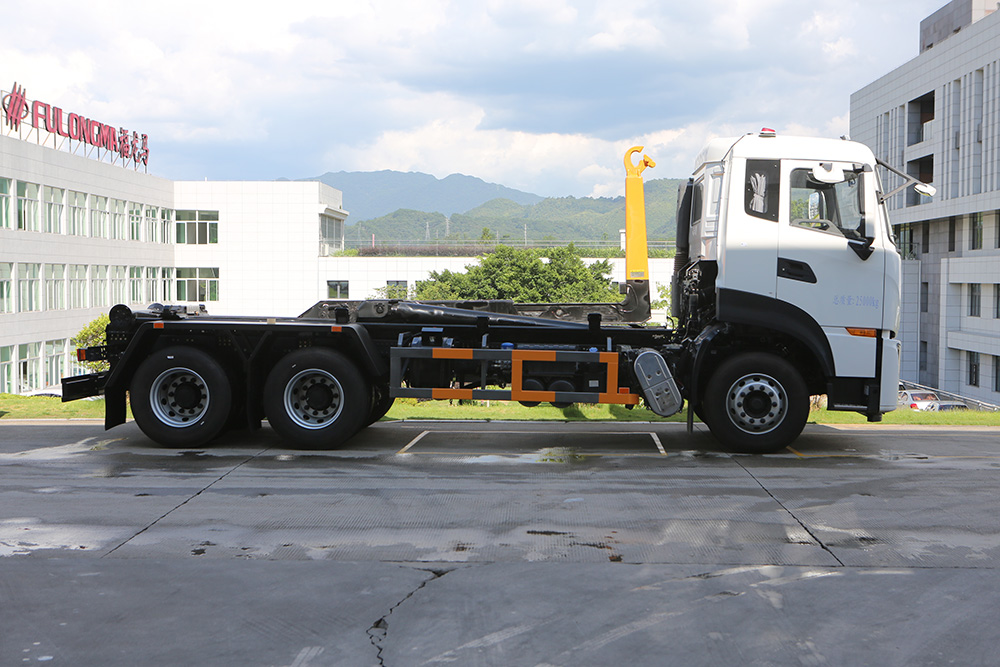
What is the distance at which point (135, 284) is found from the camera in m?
69.7

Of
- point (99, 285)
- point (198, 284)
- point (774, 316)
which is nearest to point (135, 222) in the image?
point (99, 285)

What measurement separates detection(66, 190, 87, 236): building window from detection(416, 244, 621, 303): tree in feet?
76.4

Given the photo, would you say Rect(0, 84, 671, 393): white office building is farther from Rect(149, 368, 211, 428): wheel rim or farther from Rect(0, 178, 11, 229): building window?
Rect(149, 368, 211, 428): wheel rim

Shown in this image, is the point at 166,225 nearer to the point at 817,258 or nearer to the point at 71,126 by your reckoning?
the point at 71,126

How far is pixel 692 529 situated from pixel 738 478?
2281mm

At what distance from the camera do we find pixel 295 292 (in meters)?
79.6

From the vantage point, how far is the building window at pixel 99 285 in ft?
200

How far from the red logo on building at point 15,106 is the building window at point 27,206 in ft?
10.9

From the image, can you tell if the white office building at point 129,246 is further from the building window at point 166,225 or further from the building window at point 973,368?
the building window at point 973,368

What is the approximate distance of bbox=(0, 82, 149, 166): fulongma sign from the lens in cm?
5022

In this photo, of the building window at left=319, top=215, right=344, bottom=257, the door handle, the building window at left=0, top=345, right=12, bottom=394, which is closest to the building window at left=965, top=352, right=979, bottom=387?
the door handle

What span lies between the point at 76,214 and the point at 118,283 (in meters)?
7.98

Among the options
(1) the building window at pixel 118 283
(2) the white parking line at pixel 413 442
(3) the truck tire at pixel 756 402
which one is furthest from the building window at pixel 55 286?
(3) the truck tire at pixel 756 402

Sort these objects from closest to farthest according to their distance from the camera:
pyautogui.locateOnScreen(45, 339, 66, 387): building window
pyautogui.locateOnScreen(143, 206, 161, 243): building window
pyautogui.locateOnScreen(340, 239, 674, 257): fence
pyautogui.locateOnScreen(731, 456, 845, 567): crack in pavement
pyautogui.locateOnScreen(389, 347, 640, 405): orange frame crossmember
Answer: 1. pyautogui.locateOnScreen(731, 456, 845, 567): crack in pavement
2. pyautogui.locateOnScreen(389, 347, 640, 405): orange frame crossmember
3. pyautogui.locateOnScreen(45, 339, 66, 387): building window
4. pyautogui.locateOnScreen(143, 206, 161, 243): building window
5. pyautogui.locateOnScreen(340, 239, 674, 257): fence
